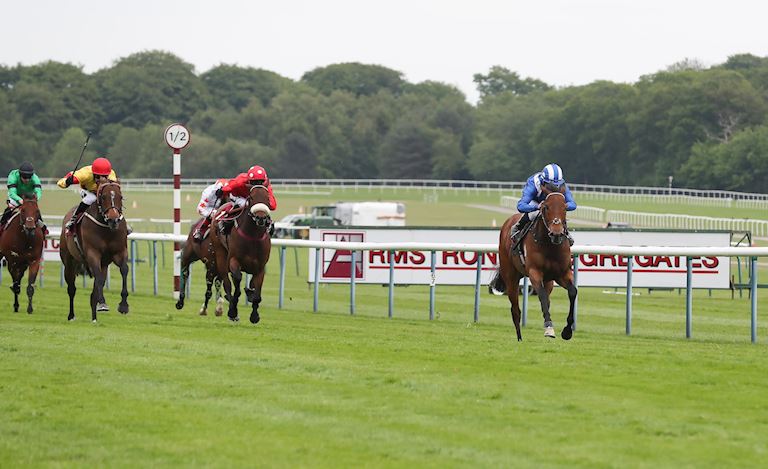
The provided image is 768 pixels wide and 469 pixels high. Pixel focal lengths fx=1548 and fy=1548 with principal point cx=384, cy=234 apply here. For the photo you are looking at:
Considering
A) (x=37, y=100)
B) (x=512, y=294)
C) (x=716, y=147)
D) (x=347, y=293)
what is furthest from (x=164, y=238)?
(x=37, y=100)

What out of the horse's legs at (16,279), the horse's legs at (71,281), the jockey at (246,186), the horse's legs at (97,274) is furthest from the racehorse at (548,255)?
the horse's legs at (16,279)

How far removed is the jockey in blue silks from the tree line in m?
59.9

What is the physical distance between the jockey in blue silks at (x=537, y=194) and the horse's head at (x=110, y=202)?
12.8 ft

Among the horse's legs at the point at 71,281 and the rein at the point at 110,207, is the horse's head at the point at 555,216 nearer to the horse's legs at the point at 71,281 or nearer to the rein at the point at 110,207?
the rein at the point at 110,207

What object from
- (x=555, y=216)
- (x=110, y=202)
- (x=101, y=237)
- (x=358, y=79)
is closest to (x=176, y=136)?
(x=101, y=237)

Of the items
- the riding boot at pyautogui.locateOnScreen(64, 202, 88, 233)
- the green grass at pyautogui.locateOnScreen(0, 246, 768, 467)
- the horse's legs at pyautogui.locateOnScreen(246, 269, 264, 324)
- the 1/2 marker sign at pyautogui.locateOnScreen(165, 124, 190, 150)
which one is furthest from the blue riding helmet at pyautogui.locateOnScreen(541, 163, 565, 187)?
the 1/2 marker sign at pyautogui.locateOnScreen(165, 124, 190, 150)

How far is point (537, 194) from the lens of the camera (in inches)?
531

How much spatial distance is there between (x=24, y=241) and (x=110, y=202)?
227 centimetres

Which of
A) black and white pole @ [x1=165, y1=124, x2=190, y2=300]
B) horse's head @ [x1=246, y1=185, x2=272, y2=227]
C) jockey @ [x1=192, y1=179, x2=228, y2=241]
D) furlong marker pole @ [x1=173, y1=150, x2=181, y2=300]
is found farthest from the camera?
black and white pole @ [x1=165, y1=124, x2=190, y2=300]

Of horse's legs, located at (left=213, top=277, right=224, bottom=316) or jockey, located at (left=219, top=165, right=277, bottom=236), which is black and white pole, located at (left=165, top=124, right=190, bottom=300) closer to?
horse's legs, located at (left=213, top=277, right=224, bottom=316)

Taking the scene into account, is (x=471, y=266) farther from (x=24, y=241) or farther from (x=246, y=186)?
(x=24, y=241)

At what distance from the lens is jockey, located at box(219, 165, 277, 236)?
49.8ft

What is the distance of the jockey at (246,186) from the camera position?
15172mm

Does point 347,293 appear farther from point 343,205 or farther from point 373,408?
point 343,205
